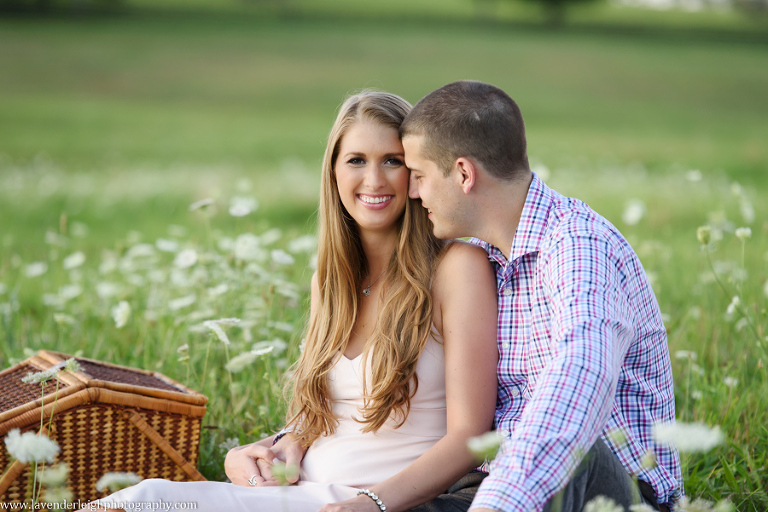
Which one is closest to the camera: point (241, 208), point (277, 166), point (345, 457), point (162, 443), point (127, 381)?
point (345, 457)

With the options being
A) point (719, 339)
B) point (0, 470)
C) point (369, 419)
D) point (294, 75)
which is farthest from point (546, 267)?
point (294, 75)

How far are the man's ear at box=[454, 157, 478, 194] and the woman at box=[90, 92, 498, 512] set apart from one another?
9.6 inches

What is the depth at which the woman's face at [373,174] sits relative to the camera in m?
2.61

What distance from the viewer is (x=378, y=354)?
8.17 feet

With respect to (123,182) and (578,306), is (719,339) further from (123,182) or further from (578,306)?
(123,182)

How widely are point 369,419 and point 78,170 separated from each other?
41.5 ft

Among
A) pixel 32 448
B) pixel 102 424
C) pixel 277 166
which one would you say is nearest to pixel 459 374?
pixel 32 448

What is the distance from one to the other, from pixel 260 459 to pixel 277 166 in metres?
12.4

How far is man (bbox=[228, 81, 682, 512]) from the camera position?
6.45ft

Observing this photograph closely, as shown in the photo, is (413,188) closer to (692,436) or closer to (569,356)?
(569,356)

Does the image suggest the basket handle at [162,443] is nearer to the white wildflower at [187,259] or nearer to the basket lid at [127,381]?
the basket lid at [127,381]

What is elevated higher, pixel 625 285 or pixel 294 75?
pixel 294 75

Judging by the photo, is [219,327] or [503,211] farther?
[219,327]

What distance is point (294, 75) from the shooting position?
30.4 metres
